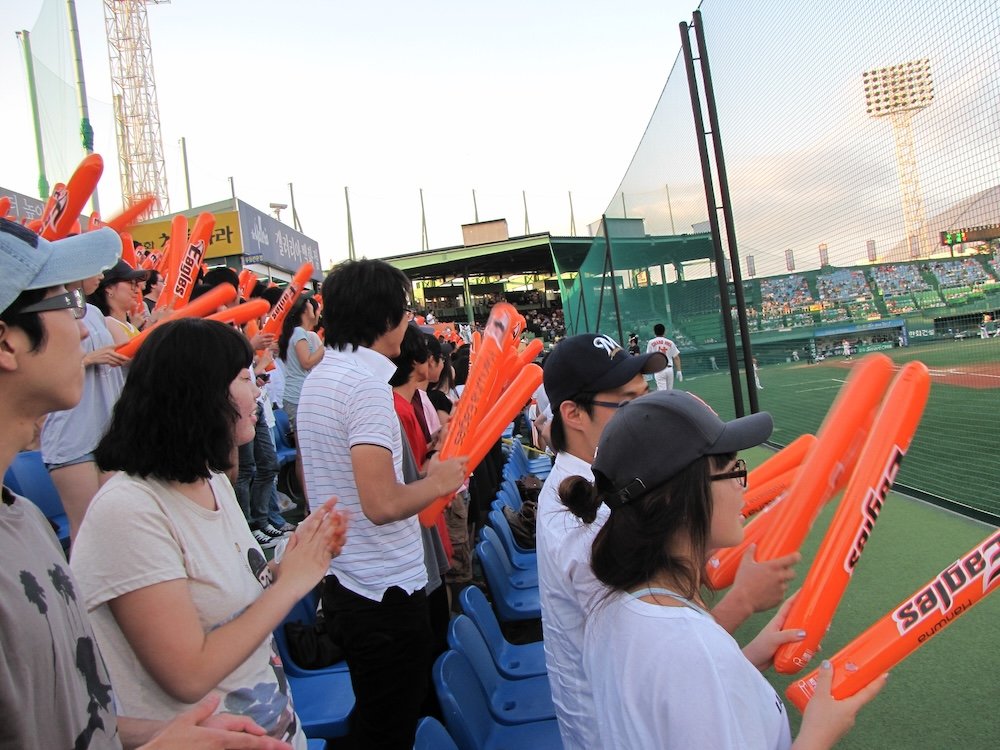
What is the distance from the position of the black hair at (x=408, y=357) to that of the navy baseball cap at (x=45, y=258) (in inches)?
83.8

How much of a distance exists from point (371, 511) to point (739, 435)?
1117 millimetres

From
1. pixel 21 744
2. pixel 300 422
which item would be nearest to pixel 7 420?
pixel 21 744

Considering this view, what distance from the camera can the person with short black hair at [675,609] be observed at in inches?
38.9

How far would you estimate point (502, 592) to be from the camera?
350cm

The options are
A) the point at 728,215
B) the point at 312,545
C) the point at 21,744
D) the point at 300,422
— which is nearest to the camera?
the point at 21,744

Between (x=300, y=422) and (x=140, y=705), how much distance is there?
1.00 m

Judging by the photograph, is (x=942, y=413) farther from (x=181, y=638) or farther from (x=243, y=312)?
(x=181, y=638)

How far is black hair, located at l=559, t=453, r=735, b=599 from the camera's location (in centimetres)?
117

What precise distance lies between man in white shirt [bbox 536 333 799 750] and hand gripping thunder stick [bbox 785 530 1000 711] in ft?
0.72

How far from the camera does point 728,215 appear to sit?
520 cm

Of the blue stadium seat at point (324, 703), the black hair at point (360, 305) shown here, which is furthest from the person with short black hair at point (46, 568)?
the blue stadium seat at point (324, 703)

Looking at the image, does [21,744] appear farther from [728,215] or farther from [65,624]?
[728,215]

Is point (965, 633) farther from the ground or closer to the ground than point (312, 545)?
closer to the ground

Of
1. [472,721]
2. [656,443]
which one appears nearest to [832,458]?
[656,443]
